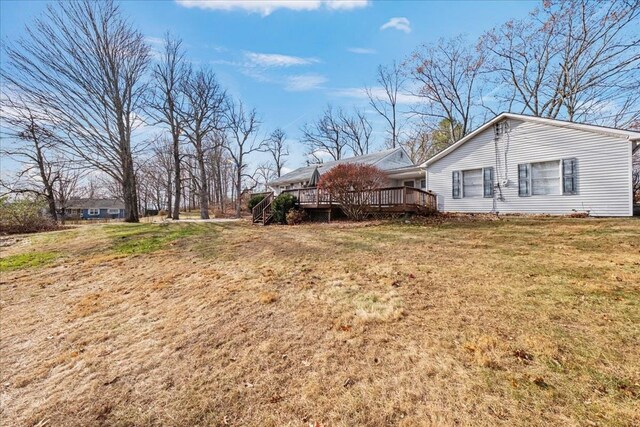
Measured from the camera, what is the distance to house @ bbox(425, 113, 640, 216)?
9.38m

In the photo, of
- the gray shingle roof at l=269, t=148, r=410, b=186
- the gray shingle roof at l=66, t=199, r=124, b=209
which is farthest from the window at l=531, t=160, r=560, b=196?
the gray shingle roof at l=66, t=199, r=124, b=209

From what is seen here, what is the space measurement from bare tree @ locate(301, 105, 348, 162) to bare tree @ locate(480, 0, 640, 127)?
60.1 ft

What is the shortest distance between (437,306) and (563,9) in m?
22.7

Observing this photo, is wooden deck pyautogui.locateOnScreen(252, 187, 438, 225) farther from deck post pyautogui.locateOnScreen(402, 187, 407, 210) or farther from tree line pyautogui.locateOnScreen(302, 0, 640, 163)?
tree line pyautogui.locateOnScreen(302, 0, 640, 163)

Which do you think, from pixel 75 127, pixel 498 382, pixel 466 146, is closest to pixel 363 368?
pixel 498 382

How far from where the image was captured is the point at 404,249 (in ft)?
19.4

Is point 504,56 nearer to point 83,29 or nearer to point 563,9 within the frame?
point 563,9

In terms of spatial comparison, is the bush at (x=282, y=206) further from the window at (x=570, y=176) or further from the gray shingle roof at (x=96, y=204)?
the gray shingle roof at (x=96, y=204)

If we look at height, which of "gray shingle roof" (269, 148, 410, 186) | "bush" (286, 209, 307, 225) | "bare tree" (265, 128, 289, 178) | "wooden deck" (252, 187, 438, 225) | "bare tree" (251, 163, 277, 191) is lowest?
"bush" (286, 209, 307, 225)

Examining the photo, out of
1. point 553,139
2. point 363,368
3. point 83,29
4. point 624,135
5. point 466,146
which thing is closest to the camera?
point 363,368

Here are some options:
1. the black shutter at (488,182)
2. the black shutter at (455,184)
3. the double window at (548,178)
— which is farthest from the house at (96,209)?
the double window at (548,178)

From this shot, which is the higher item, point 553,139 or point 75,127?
point 75,127

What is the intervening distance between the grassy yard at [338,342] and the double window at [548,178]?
646 cm

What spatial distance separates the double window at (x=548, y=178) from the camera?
10.1 m
